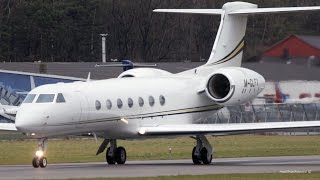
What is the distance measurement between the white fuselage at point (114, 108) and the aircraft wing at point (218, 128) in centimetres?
72

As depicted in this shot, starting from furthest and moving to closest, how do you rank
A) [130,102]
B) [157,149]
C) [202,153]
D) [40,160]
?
[157,149] < [130,102] < [202,153] < [40,160]

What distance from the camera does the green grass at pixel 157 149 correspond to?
4172 centimetres

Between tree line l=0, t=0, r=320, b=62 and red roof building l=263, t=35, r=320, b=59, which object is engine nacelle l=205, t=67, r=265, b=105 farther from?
tree line l=0, t=0, r=320, b=62

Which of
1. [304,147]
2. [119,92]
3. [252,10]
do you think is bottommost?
[304,147]

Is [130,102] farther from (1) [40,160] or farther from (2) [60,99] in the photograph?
(1) [40,160]

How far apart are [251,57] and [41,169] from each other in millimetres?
10255

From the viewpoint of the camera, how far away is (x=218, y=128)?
3488 centimetres

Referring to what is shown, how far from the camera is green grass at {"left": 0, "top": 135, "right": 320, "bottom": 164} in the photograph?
4172 cm

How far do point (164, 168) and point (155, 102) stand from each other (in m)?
4.73

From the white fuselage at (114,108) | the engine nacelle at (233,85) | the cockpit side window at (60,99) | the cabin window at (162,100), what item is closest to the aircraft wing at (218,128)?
the white fuselage at (114,108)

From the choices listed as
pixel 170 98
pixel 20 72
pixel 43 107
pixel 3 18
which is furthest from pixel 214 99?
pixel 3 18

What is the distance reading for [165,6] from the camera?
84.2 metres

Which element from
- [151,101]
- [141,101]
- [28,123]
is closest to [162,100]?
[151,101]

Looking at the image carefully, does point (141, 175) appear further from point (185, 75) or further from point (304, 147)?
point (304, 147)
